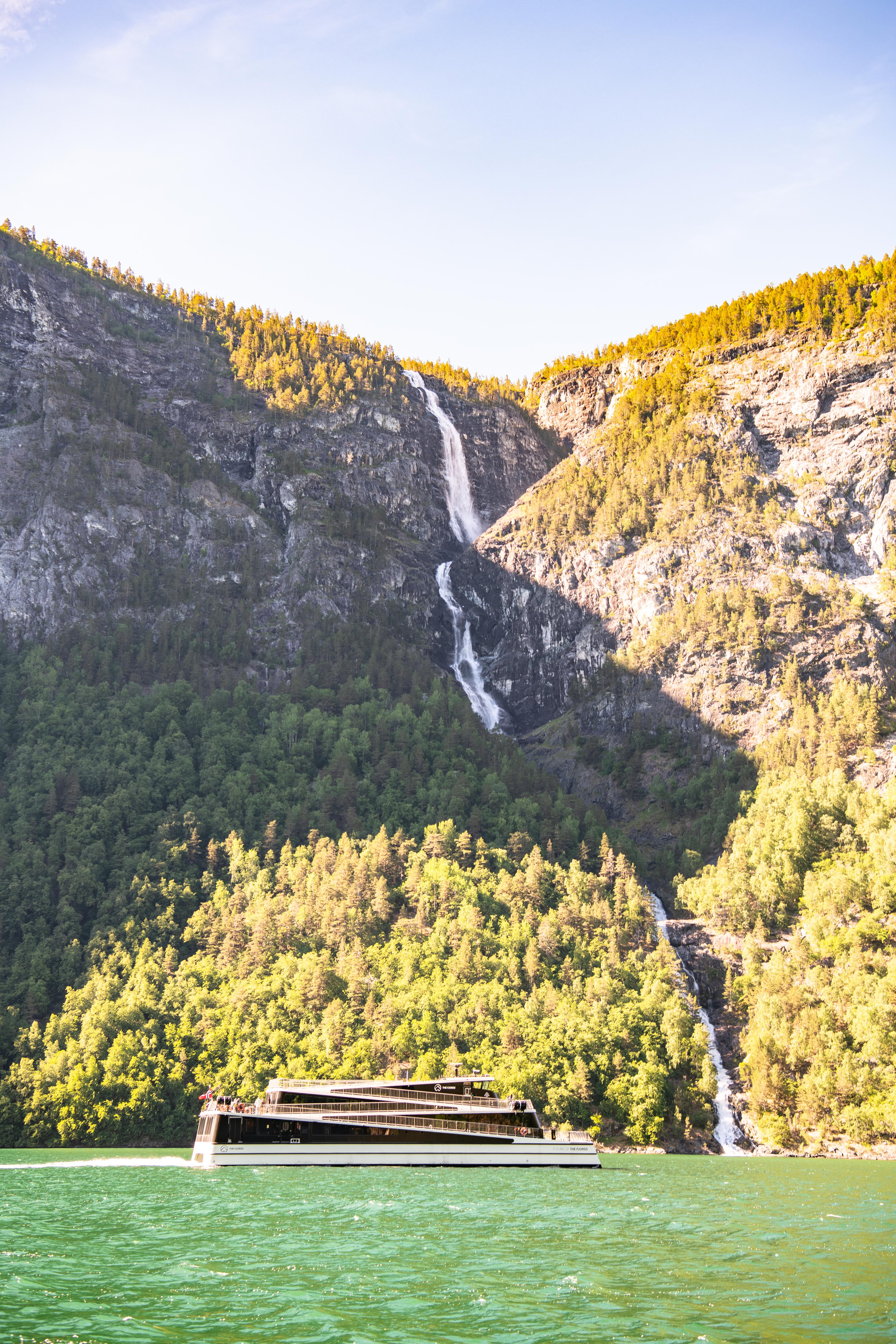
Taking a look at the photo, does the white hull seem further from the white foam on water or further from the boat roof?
the boat roof

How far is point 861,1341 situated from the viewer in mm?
31844

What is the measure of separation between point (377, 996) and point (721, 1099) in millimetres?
43492

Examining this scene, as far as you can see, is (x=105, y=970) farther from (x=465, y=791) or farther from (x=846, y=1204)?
(x=846, y=1204)

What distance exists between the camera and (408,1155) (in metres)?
95.4

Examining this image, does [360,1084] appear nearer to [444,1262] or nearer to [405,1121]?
[405,1121]

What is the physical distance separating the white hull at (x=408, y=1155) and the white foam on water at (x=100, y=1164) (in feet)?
15.2

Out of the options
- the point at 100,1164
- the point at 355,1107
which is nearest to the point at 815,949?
the point at 355,1107

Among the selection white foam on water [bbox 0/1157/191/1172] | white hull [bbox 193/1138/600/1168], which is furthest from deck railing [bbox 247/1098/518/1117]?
white foam on water [bbox 0/1157/191/1172]

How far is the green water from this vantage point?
34.1 m

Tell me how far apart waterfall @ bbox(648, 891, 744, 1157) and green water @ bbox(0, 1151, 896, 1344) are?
4572 cm

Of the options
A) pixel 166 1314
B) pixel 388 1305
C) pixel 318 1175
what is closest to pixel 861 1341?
pixel 388 1305

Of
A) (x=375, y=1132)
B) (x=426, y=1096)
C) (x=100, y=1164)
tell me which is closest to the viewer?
(x=375, y=1132)

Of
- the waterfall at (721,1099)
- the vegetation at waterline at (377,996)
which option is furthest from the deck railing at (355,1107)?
the waterfall at (721,1099)

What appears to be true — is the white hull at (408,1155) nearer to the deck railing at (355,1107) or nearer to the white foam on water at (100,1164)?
the deck railing at (355,1107)
